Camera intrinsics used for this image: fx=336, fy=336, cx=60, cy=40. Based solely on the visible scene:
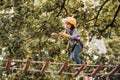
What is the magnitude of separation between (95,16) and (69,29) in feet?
18.5

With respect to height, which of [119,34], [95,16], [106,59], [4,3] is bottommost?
[106,59]

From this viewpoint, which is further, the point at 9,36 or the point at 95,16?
the point at 95,16

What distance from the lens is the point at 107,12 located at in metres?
14.9

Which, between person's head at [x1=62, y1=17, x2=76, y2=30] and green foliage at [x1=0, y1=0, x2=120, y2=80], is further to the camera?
green foliage at [x1=0, y1=0, x2=120, y2=80]

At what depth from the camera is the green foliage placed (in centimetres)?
1393

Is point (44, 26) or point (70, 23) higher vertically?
point (70, 23)

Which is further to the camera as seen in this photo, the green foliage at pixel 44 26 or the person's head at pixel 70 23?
the green foliage at pixel 44 26

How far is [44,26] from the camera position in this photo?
48.0 feet

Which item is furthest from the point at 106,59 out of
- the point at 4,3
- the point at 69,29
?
the point at 69,29

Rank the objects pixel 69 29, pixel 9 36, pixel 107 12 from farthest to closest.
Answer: pixel 107 12
pixel 9 36
pixel 69 29

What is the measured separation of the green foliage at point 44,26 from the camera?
13930 mm

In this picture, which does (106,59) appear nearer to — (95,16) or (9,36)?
(95,16)

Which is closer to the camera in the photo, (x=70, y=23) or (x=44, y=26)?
(x=70, y=23)

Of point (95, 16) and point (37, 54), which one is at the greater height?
point (95, 16)
